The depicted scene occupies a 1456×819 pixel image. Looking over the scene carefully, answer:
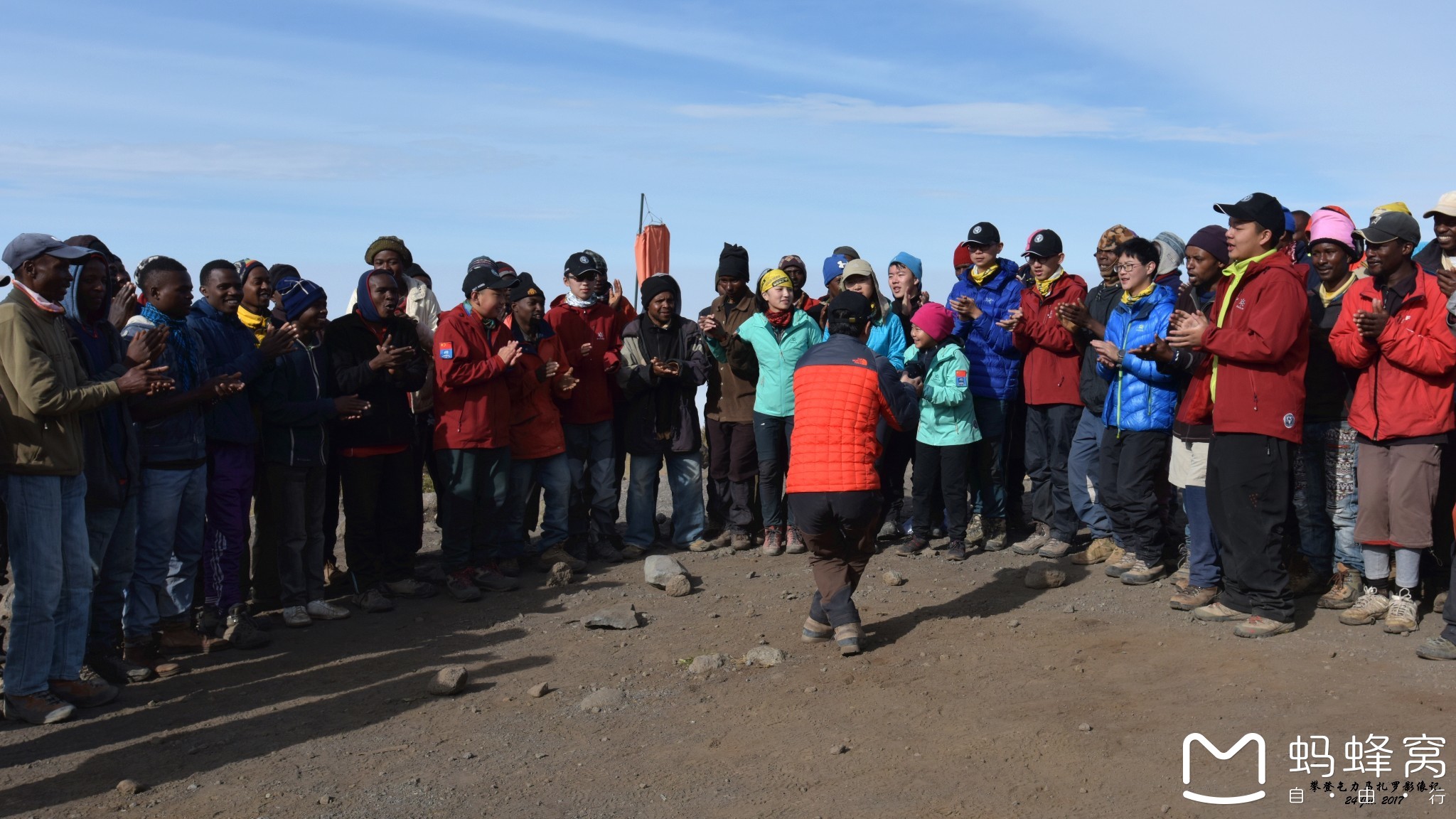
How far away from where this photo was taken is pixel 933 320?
9422mm

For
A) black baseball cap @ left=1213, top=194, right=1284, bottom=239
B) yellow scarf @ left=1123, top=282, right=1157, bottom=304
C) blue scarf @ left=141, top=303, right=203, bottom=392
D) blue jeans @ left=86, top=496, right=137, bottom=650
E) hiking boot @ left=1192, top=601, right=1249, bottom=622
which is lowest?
hiking boot @ left=1192, top=601, right=1249, bottom=622

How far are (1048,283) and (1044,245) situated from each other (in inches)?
12.0

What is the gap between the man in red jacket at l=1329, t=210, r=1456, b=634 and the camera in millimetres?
7012

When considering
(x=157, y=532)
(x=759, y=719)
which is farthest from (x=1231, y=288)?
(x=157, y=532)

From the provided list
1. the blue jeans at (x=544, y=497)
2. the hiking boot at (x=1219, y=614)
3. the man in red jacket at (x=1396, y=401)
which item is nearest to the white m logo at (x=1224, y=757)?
the hiking boot at (x=1219, y=614)

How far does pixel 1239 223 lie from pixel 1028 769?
384cm

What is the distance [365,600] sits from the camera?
873 centimetres

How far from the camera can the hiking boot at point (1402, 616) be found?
282 inches

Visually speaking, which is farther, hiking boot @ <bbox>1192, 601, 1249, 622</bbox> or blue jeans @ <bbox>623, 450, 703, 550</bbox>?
blue jeans @ <bbox>623, 450, 703, 550</bbox>

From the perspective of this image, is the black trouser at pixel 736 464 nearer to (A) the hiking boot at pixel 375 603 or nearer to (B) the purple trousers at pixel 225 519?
(A) the hiking boot at pixel 375 603

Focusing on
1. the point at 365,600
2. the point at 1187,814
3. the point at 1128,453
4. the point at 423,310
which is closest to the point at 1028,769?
the point at 1187,814

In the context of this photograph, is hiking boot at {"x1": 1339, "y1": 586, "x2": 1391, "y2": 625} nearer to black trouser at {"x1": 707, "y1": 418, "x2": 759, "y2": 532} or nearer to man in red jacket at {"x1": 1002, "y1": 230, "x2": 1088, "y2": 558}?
man in red jacket at {"x1": 1002, "y1": 230, "x2": 1088, "y2": 558}

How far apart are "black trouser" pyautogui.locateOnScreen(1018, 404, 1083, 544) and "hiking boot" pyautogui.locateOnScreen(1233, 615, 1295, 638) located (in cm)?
235

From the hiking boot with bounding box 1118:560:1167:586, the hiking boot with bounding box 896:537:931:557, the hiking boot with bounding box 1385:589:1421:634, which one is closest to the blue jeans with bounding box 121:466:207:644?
the hiking boot with bounding box 896:537:931:557
